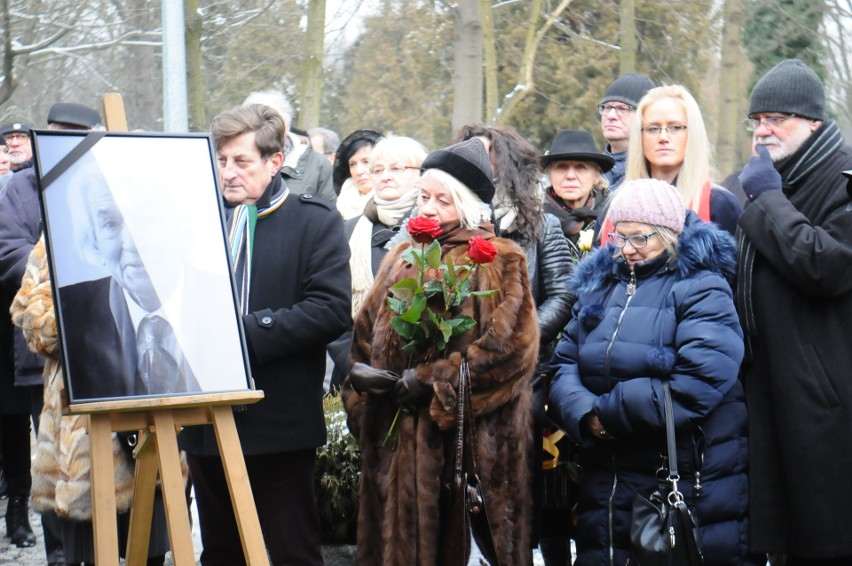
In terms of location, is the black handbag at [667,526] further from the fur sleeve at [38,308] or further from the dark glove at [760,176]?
the fur sleeve at [38,308]

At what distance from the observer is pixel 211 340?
4.37 meters

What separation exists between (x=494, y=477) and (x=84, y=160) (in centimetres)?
205

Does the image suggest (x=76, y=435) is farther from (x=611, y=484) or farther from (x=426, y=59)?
(x=426, y=59)

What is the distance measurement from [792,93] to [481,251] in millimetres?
1474

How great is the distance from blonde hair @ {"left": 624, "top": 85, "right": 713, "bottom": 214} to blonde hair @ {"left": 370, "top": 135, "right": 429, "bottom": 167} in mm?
1403

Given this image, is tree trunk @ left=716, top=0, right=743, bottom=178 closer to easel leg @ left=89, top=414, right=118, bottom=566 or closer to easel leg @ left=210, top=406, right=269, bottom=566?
easel leg @ left=210, top=406, right=269, bottom=566

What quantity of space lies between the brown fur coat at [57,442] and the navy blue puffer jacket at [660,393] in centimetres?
202

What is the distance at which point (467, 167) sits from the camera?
16.2 feet

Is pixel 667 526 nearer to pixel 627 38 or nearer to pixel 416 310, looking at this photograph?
pixel 416 310

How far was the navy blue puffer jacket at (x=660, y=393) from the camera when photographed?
4547 millimetres

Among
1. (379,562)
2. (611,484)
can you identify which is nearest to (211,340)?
(379,562)

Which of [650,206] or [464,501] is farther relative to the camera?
[650,206]

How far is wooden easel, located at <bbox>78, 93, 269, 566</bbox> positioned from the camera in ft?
13.6

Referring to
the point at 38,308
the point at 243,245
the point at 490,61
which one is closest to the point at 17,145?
the point at 38,308
